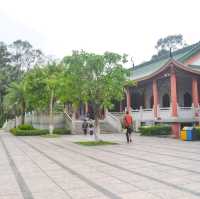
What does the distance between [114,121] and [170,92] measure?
5.53 metres

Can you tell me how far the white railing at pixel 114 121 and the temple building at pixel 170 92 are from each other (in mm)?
1536

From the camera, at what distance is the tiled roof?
25.8 m

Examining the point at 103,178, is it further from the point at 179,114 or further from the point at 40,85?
the point at 40,85

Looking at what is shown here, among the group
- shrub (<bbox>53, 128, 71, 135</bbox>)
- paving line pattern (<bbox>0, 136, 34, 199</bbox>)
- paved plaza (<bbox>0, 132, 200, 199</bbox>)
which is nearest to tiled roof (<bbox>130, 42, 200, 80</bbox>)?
shrub (<bbox>53, 128, 71, 135</bbox>)

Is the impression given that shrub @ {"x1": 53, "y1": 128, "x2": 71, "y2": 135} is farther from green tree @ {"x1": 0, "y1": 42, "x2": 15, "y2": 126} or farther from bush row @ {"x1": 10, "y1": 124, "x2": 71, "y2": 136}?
green tree @ {"x1": 0, "y1": 42, "x2": 15, "y2": 126}

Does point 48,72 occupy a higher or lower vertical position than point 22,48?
lower

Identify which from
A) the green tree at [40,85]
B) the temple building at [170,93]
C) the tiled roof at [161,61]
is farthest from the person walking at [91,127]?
the tiled roof at [161,61]

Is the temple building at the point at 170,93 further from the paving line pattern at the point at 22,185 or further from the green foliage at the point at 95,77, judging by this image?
the paving line pattern at the point at 22,185

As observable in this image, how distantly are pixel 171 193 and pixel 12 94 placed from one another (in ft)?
98.9

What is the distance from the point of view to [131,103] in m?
30.5

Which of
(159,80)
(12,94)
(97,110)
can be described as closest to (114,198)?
(97,110)

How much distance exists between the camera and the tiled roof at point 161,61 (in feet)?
84.5

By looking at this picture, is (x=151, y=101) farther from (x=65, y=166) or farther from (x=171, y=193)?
(x=171, y=193)

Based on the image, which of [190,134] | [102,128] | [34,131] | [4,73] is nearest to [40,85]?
[34,131]
